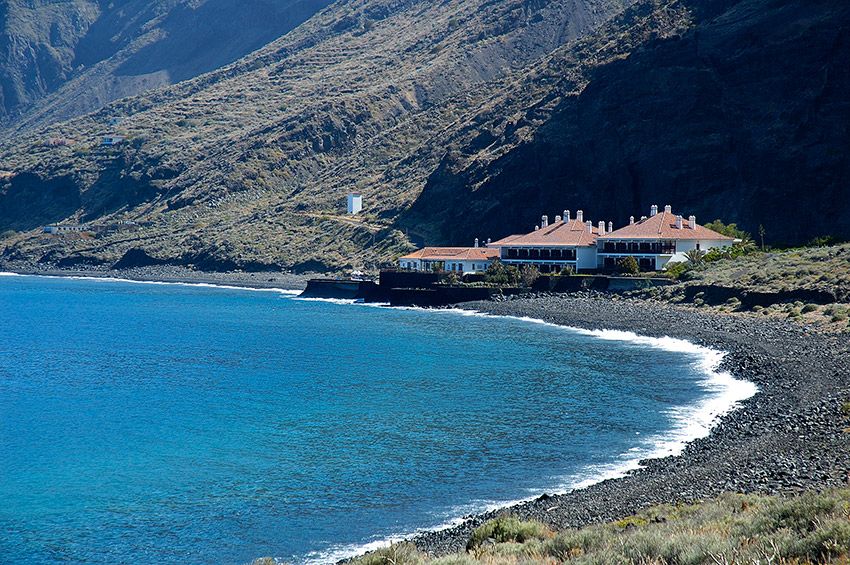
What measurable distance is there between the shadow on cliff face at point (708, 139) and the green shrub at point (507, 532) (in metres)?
81.6

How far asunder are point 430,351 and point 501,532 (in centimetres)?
3884

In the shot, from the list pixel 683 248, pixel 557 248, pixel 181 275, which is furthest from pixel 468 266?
pixel 181 275

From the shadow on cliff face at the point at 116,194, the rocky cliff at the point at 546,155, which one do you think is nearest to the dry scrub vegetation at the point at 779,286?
the rocky cliff at the point at 546,155

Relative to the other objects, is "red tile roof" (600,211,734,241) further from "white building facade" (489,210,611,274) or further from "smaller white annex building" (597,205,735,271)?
"white building facade" (489,210,611,274)

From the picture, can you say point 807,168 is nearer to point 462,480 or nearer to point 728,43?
point 728,43

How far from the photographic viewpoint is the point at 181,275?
14775cm

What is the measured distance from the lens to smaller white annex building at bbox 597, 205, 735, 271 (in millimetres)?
88125

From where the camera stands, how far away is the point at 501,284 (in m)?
90.0

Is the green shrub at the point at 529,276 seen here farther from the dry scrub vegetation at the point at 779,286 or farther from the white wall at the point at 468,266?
the dry scrub vegetation at the point at 779,286

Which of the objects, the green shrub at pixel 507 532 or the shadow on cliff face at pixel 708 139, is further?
the shadow on cliff face at pixel 708 139

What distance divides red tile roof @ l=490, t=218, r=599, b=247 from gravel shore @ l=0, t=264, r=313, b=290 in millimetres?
35157

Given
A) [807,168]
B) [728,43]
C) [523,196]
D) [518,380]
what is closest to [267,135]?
[523,196]

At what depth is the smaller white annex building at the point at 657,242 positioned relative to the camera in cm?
8812

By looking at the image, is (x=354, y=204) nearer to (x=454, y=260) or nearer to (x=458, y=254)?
(x=458, y=254)
